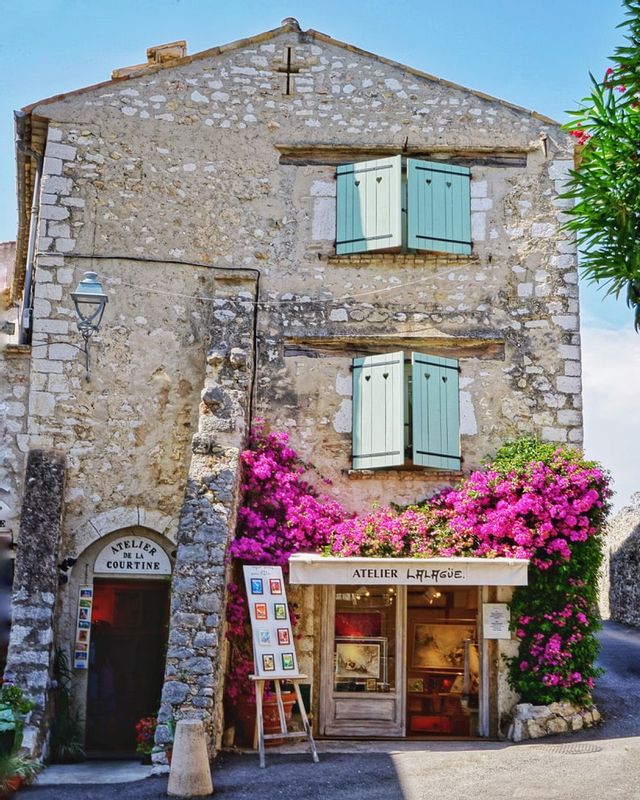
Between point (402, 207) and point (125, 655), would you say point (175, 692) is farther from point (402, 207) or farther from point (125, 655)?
point (402, 207)

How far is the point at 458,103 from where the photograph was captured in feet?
42.3

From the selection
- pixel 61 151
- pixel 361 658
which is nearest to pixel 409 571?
pixel 361 658

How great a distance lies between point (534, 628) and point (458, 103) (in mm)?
6575

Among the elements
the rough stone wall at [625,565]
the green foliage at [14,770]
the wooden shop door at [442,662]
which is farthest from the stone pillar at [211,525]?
the rough stone wall at [625,565]

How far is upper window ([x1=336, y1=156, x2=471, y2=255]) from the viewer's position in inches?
489

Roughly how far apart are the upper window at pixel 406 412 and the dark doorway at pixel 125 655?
2964 mm

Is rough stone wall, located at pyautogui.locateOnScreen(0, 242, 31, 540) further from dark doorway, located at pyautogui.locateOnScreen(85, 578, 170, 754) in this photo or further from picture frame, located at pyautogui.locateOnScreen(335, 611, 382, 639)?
picture frame, located at pyautogui.locateOnScreen(335, 611, 382, 639)

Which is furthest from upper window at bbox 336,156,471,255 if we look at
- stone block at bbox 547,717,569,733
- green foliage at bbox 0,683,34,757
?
green foliage at bbox 0,683,34,757

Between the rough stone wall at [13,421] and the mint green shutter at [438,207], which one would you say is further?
the mint green shutter at [438,207]

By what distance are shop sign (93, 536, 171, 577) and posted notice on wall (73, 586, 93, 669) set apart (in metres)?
0.28

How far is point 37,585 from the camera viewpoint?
1089 centimetres

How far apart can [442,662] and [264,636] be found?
107 inches

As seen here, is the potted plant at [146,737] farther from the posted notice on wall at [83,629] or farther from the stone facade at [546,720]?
the stone facade at [546,720]

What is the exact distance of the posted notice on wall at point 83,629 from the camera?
11.3 meters
